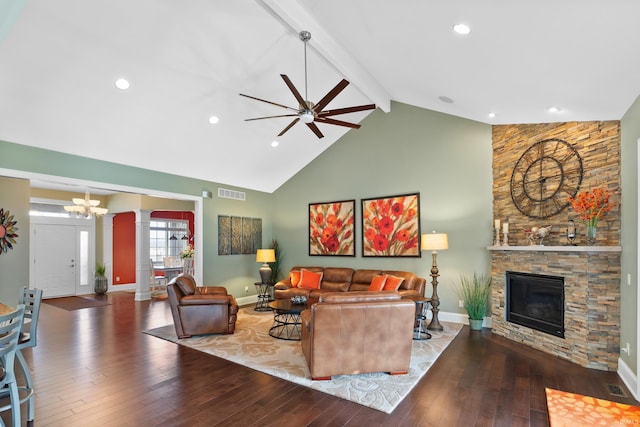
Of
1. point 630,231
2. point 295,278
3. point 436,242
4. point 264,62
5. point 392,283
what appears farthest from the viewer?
point 295,278

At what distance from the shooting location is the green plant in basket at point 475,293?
553 centimetres

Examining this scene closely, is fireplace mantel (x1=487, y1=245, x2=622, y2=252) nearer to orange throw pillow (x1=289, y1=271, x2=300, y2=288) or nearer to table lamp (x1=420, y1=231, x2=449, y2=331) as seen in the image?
table lamp (x1=420, y1=231, x2=449, y2=331)

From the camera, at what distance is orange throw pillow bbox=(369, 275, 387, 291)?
6.07 metres

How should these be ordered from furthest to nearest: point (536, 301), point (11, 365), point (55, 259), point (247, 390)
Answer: point (55, 259) → point (536, 301) → point (247, 390) → point (11, 365)

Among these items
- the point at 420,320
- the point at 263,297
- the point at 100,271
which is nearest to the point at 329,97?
the point at 420,320

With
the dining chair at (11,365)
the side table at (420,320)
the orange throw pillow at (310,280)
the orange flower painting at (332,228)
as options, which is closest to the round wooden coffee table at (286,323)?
the orange throw pillow at (310,280)

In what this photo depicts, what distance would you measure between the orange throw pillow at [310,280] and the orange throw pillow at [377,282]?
1.28m

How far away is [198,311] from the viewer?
507 cm

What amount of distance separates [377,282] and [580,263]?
3009mm

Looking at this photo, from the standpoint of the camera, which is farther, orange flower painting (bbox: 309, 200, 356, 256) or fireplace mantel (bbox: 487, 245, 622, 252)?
orange flower painting (bbox: 309, 200, 356, 256)

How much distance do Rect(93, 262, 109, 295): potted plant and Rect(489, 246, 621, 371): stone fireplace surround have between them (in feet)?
33.3

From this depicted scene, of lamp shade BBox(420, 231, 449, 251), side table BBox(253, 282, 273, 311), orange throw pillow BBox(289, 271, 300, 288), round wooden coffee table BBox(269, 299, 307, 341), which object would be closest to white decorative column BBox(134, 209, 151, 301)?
side table BBox(253, 282, 273, 311)

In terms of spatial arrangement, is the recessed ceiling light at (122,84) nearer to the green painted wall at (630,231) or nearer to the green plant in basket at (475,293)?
the green painted wall at (630,231)

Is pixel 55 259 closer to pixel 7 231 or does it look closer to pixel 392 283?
pixel 7 231
